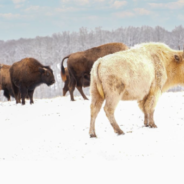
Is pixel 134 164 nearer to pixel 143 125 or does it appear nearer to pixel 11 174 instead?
pixel 11 174

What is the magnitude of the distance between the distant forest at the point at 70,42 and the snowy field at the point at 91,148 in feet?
119

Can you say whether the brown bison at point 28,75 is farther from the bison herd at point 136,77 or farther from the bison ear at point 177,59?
the bison ear at point 177,59

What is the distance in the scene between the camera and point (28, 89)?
57.8 feet

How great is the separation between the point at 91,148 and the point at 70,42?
48.8 metres

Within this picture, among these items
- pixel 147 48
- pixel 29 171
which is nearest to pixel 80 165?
pixel 29 171

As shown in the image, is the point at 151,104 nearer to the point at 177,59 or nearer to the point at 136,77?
the point at 136,77

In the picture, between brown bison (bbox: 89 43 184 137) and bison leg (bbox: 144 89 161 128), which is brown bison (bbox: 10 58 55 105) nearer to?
brown bison (bbox: 89 43 184 137)

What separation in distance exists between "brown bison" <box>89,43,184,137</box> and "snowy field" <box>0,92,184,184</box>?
26.4 inches

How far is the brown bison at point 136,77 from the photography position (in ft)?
26.7

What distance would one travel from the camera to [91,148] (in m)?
7.81

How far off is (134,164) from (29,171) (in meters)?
1.91

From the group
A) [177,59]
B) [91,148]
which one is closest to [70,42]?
[177,59]

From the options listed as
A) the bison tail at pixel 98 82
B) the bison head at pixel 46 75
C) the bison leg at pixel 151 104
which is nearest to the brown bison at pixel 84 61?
the bison head at pixel 46 75

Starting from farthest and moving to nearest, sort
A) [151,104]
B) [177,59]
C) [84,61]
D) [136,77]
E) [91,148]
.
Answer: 1. [84,61]
2. [177,59]
3. [151,104]
4. [136,77]
5. [91,148]
